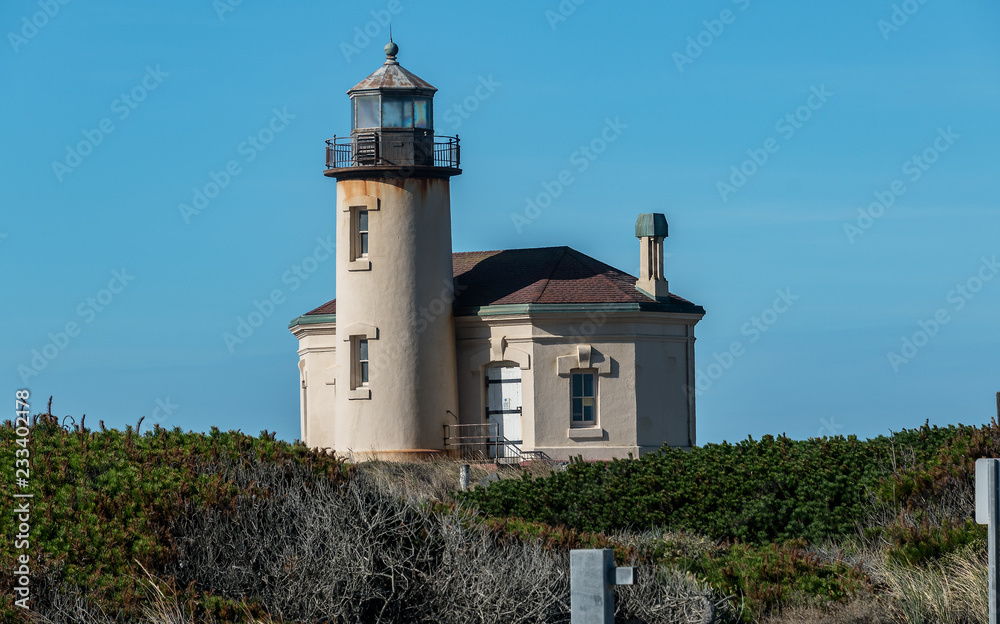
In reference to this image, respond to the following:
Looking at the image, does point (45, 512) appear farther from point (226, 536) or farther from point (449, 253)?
point (449, 253)

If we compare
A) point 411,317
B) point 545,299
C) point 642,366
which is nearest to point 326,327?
point 411,317

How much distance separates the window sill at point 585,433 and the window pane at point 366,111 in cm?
833

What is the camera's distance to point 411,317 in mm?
30109

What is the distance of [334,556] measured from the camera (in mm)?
12945

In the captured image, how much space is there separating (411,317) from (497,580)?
17.3m

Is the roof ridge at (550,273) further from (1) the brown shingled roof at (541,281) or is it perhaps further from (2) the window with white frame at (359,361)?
(2) the window with white frame at (359,361)

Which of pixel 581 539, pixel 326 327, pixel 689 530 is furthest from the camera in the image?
pixel 326 327

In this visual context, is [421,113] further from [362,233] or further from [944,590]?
[944,590]

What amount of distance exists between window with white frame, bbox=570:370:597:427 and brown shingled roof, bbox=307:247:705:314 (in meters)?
1.84

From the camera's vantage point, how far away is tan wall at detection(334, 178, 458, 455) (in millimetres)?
29969

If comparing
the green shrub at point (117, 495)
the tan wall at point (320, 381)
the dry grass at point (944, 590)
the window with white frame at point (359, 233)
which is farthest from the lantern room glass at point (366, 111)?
the dry grass at point (944, 590)

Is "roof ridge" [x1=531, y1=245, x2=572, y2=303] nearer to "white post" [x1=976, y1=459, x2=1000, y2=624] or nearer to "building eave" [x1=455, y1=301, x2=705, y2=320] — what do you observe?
"building eave" [x1=455, y1=301, x2=705, y2=320]

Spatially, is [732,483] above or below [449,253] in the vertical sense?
below

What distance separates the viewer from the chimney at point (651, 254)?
3134 cm
